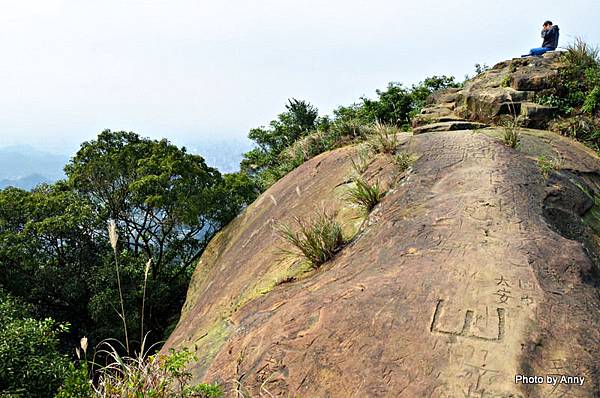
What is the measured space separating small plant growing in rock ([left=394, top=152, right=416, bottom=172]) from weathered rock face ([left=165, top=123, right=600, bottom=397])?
5.8 inches

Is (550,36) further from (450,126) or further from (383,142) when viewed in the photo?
(383,142)

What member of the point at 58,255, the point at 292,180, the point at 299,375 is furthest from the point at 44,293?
the point at 299,375

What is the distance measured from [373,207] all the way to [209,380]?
8.48 feet

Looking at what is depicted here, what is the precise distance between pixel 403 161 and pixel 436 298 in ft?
8.82

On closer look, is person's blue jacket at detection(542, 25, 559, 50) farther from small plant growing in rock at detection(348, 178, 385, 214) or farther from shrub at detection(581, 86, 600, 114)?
small plant growing in rock at detection(348, 178, 385, 214)

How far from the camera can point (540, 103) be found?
8.20 m

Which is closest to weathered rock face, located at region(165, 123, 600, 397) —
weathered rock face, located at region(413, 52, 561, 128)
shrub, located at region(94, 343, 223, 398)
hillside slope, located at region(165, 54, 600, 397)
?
hillside slope, located at region(165, 54, 600, 397)

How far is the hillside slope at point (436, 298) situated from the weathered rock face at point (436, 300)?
0.03 ft

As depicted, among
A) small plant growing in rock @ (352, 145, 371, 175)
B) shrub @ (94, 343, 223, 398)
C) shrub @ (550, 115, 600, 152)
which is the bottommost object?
shrub @ (550, 115, 600, 152)

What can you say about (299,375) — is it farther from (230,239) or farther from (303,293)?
(230,239)

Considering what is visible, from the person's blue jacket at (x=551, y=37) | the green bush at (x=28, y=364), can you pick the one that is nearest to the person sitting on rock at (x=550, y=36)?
the person's blue jacket at (x=551, y=37)

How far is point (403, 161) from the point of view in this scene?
5379 mm

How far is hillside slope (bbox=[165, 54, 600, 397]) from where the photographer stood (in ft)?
8.28

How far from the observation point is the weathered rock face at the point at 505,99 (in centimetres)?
787
